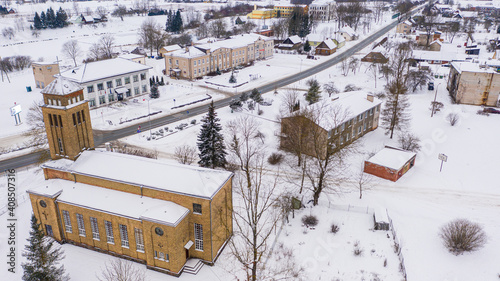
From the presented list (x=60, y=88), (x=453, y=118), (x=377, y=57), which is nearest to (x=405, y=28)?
(x=377, y=57)

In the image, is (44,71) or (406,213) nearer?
(406,213)

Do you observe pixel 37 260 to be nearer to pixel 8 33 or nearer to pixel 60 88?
pixel 60 88

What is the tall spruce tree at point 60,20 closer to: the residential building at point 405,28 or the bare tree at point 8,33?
the bare tree at point 8,33

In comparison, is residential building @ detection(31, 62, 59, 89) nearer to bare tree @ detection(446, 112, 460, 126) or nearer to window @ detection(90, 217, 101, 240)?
window @ detection(90, 217, 101, 240)

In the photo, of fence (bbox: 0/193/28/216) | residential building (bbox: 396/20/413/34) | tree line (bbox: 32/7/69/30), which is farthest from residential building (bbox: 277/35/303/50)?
fence (bbox: 0/193/28/216)

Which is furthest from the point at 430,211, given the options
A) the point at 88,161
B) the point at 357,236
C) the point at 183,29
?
the point at 183,29

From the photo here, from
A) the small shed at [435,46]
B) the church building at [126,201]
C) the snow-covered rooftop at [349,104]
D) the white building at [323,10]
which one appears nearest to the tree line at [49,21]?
the white building at [323,10]
